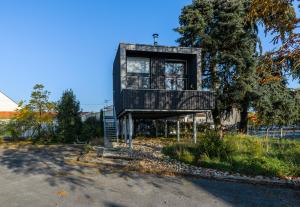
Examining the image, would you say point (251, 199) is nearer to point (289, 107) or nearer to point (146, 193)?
point (146, 193)

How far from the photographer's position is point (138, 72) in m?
17.6

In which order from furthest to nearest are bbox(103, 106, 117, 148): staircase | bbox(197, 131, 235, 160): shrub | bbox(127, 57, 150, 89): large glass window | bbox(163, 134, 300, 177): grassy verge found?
bbox(103, 106, 117, 148): staircase < bbox(127, 57, 150, 89): large glass window < bbox(197, 131, 235, 160): shrub < bbox(163, 134, 300, 177): grassy verge

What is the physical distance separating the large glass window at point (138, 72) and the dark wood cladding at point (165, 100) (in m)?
2.33

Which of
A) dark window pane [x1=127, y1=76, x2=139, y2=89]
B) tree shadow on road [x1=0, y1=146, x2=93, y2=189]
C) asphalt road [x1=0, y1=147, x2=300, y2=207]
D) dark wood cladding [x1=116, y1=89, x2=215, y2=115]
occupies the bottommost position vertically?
asphalt road [x1=0, y1=147, x2=300, y2=207]

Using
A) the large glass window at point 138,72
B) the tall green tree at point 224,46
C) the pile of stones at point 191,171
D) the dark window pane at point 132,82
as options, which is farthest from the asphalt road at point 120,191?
the tall green tree at point 224,46

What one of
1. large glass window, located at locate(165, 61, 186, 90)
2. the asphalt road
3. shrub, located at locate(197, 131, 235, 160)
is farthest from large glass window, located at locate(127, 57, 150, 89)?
the asphalt road

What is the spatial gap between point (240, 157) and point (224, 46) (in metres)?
14.1

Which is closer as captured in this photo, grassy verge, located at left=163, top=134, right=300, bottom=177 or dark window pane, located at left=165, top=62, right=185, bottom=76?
grassy verge, located at left=163, top=134, right=300, bottom=177

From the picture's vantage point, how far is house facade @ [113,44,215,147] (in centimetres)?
1488

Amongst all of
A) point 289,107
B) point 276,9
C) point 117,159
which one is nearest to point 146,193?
point 117,159

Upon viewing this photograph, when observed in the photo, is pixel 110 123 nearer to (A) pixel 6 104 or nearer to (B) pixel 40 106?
(B) pixel 40 106

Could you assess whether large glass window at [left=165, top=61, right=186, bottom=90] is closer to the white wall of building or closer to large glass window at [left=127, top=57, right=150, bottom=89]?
large glass window at [left=127, top=57, right=150, bottom=89]

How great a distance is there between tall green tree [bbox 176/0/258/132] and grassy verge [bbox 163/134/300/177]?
31.2 feet

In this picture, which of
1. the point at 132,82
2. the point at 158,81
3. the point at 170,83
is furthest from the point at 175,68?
the point at 132,82
